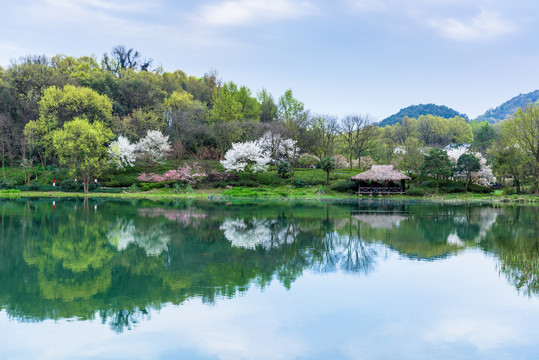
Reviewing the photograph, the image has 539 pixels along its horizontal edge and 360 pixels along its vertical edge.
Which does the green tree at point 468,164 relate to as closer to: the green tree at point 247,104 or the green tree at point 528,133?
the green tree at point 528,133

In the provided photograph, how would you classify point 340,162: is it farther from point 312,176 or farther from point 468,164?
point 468,164

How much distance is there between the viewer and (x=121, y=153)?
45906mm

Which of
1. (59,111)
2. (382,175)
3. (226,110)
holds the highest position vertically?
(226,110)

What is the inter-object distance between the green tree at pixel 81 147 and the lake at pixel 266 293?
23.0 m

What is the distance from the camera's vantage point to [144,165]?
4881 cm

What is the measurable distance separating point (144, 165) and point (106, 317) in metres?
42.6

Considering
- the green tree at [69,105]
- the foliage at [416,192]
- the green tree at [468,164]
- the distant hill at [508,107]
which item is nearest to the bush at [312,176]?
the foliage at [416,192]

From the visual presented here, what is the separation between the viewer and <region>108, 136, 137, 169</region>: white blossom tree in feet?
146

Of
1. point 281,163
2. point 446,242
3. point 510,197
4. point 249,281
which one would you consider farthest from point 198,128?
point 249,281

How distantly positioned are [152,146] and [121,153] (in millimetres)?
4151

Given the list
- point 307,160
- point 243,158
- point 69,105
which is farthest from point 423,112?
point 69,105

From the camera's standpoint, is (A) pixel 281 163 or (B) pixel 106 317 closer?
(B) pixel 106 317

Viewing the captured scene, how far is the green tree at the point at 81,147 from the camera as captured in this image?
40.2 m

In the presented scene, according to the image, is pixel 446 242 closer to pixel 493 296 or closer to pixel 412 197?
pixel 493 296
